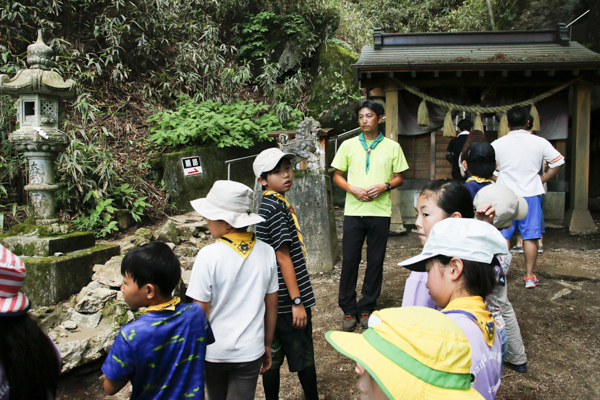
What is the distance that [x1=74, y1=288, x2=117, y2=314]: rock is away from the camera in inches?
162

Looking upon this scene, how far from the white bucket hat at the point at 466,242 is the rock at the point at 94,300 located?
377 centimetres

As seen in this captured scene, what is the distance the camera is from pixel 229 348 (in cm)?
195

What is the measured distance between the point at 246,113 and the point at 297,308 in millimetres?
7778

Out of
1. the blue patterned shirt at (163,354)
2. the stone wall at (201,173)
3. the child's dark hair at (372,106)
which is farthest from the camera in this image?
the stone wall at (201,173)

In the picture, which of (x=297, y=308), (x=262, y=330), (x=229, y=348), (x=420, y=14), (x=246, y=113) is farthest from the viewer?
(x=420, y=14)

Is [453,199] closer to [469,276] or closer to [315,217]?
[469,276]

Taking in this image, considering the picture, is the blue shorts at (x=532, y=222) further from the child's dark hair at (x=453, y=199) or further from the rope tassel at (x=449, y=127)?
the rope tassel at (x=449, y=127)

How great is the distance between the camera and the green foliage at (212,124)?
8469 mm

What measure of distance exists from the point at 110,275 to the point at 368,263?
3.04 meters

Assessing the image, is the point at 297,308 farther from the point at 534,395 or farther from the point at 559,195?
the point at 559,195

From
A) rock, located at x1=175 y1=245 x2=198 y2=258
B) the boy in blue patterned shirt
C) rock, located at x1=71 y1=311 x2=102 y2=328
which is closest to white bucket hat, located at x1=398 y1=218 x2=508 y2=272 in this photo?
the boy in blue patterned shirt

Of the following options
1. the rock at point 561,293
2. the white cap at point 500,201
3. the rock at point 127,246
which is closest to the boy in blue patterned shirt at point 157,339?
the white cap at point 500,201

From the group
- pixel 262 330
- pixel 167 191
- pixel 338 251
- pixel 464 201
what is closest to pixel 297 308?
pixel 262 330

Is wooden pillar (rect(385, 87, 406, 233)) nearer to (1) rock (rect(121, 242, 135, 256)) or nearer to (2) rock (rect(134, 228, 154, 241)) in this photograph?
(2) rock (rect(134, 228, 154, 241))
